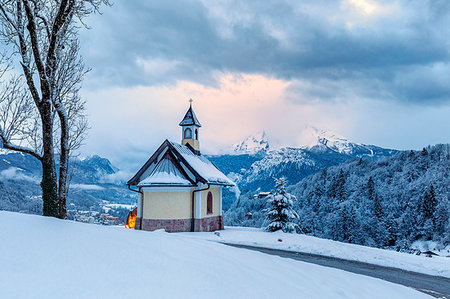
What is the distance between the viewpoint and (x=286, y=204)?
22.5 metres

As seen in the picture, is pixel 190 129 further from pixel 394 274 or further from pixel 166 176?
pixel 394 274

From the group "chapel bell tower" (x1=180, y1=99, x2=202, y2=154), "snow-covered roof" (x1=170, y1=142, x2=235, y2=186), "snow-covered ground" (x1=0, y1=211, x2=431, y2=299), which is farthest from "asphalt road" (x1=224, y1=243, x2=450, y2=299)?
"chapel bell tower" (x1=180, y1=99, x2=202, y2=154)

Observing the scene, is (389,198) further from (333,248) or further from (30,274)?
(30,274)

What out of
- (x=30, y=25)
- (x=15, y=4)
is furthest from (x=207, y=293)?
(x=15, y=4)

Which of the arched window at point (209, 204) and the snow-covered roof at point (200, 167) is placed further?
the arched window at point (209, 204)

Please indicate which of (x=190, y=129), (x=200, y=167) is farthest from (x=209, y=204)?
(x=190, y=129)

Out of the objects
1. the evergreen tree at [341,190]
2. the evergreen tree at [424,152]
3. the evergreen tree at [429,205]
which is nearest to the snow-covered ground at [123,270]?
the evergreen tree at [429,205]

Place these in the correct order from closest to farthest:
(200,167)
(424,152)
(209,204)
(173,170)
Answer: (173,170)
(209,204)
(200,167)
(424,152)

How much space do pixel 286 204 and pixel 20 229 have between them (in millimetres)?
19506

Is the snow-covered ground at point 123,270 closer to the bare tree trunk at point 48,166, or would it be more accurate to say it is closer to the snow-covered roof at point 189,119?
the bare tree trunk at point 48,166

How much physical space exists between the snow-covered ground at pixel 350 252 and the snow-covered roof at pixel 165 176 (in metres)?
3.90

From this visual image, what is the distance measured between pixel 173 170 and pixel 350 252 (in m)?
12.0

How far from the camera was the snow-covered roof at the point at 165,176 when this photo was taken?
19391 mm

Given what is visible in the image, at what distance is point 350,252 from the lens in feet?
Result: 46.8
